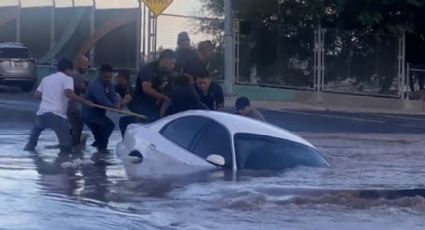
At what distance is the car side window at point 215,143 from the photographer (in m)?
15.1

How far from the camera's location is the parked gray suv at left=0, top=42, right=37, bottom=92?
44.9 m

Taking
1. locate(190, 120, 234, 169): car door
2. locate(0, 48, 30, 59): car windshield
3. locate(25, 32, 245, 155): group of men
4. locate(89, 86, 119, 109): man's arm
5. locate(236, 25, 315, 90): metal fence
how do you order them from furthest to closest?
1. locate(0, 48, 30, 59): car windshield
2. locate(236, 25, 315, 90): metal fence
3. locate(89, 86, 119, 109): man's arm
4. locate(25, 32, 245, 155): group of men
5. locate(190, 120, 234, 169): car door

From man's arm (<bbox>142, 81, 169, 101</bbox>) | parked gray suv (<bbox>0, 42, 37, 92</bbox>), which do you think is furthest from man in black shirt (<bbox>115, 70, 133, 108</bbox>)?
parked gray suv (<bbox>0, 42, 37, 92</bbox>)

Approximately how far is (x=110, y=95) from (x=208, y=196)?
643 centimetres

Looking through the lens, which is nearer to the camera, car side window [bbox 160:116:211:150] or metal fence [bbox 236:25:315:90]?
car side window [bbox 160:116:211:150]

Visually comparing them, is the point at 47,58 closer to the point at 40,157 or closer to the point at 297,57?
the point at 297,57

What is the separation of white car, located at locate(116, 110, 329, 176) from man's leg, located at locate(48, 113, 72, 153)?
9.73 feet

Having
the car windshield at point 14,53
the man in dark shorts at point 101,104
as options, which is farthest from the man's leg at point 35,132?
the car windshield at point 14,53

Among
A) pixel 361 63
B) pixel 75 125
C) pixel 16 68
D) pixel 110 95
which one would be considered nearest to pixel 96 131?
pixel 75 125

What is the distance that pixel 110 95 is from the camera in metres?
19.7

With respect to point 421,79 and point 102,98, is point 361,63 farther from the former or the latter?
point 102,98

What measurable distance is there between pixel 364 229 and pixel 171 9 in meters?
33.6

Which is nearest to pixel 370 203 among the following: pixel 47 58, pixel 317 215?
pixel 317 215

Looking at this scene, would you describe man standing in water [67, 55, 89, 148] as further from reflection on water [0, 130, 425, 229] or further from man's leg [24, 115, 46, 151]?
reflection on water [0, 130, 425, 229]
